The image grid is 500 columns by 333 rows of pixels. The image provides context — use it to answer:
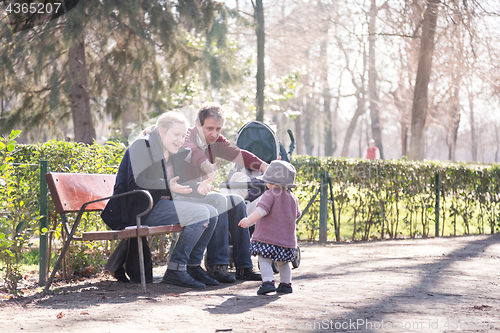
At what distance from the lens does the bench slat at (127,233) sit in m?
3.83

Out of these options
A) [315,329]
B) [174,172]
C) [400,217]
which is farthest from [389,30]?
[315,329]

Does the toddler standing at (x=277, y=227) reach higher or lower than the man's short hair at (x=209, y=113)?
lower

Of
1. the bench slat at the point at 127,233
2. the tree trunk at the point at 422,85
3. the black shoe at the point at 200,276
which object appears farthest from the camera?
the tree trunk at the point at 422,85

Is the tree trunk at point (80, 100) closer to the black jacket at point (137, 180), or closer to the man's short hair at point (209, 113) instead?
the man's short hair at point (209, 113)

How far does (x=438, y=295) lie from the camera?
4070 millimetres

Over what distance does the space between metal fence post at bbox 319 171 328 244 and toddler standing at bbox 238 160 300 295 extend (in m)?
3.95

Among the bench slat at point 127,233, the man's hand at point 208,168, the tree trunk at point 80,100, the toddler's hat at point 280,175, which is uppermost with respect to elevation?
the tree trunk at point 80,100

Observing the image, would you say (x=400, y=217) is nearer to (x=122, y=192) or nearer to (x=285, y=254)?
(x=285, y=254)

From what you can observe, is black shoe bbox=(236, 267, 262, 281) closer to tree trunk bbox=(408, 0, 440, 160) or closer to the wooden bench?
the wooden bench

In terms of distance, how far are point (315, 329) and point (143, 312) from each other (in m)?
1.13

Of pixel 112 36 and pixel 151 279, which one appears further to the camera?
pixel 112 36

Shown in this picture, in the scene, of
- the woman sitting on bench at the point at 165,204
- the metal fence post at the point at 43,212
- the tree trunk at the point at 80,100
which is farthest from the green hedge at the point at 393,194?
the tree trunk at the point at 80,100

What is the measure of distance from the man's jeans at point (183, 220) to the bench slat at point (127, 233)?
0.08 m

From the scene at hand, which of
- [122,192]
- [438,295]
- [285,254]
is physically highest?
[122,192]
